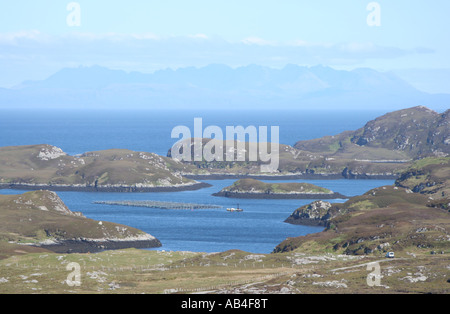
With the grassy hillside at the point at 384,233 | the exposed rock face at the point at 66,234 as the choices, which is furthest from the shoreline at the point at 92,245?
the grassy hillside at the point at 384,233

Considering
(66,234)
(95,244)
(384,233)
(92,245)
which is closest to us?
(384,233)

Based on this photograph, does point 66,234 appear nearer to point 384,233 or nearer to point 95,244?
point 95,244

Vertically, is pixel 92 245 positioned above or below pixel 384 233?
below

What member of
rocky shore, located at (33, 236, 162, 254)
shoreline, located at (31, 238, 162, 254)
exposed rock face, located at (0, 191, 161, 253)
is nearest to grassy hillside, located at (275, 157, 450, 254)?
shoreline, located at (31, 238, 162, 254)

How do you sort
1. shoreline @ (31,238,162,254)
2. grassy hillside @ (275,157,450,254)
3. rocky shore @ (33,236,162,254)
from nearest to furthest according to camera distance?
1. grassy hillside @ (275,157,450,254)
2. shoreline @ (31,238,162,254)
3. rocky shore @ (33,236,162,254)

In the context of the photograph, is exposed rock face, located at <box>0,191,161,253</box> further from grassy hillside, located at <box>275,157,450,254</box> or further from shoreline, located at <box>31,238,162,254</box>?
grassy hillside, located at <box>275,157,450,254</box>

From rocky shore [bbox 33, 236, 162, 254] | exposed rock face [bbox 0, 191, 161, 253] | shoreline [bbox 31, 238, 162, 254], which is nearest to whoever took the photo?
shoreline [bbox 31, 238, 162, 254]

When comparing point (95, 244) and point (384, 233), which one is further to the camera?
point (95, 244)

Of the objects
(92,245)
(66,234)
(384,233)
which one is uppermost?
(384,233)

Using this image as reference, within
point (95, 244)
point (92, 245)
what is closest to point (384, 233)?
point (95, 244)
